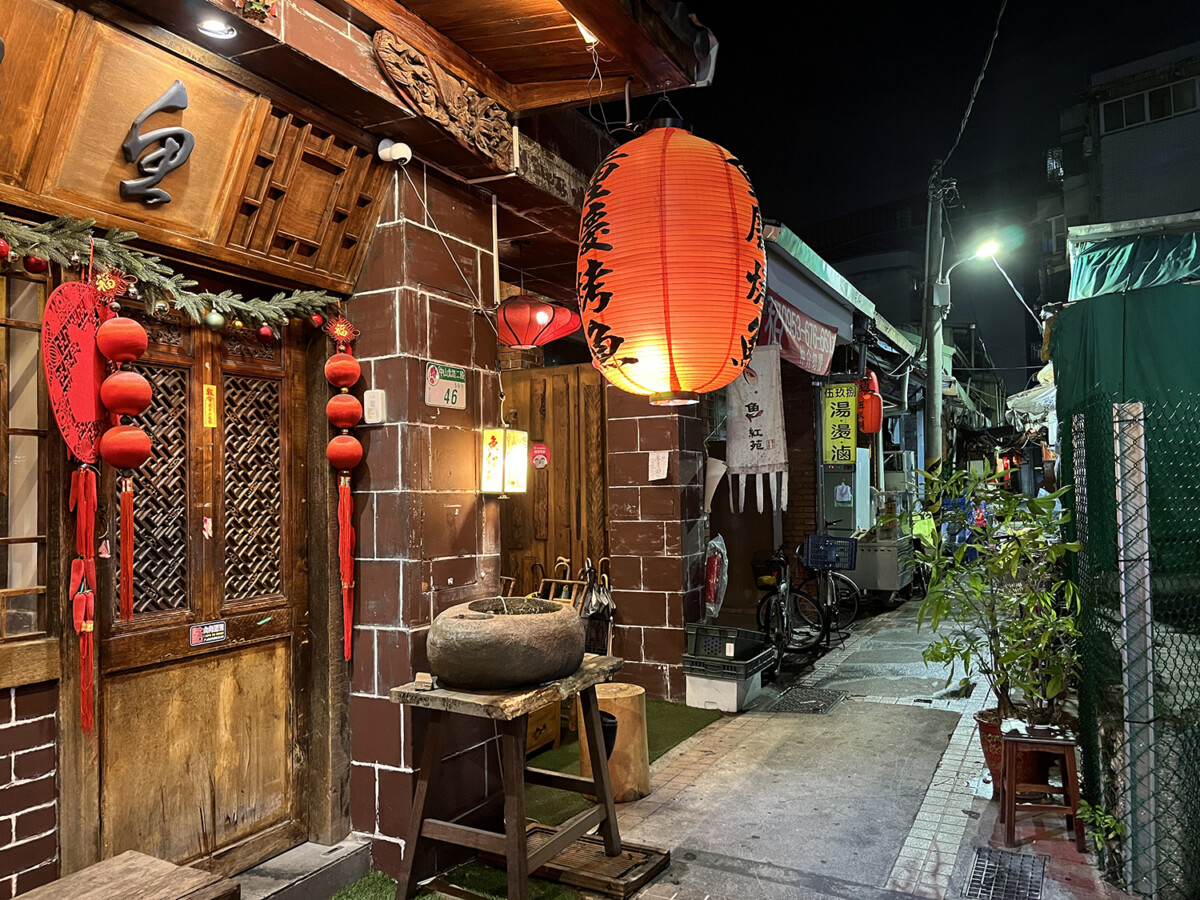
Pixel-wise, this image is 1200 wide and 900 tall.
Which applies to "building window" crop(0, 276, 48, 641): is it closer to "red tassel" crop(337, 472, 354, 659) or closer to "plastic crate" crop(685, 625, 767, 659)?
"red tassel" crop(337, 472, 354, 659)

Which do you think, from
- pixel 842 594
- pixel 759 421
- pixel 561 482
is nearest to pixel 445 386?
pixel 561 482

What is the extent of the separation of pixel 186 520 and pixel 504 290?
16.6ft

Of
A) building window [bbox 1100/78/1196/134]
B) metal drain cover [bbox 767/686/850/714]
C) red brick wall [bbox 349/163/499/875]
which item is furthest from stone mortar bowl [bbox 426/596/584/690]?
building window [bbox 1100/78/1196/134]

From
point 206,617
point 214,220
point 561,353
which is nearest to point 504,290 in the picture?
point 561,353

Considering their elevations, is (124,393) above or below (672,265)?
below

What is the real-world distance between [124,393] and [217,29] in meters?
1.76

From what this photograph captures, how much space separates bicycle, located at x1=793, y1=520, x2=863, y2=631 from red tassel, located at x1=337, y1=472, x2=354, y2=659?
6888 mm

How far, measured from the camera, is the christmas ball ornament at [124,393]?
348 cm

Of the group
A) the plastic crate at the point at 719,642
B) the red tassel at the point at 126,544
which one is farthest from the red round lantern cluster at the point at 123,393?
the plastic crate at the point at 719,642

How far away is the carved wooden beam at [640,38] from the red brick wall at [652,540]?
155 inches

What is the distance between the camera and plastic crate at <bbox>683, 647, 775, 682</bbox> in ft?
26.5

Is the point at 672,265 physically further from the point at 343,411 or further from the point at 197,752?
the point at 197,752

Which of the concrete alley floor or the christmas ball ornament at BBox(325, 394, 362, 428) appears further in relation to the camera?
the christmas ball ornament at BBox(325, 394, 362, 428)

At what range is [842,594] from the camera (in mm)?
13039
